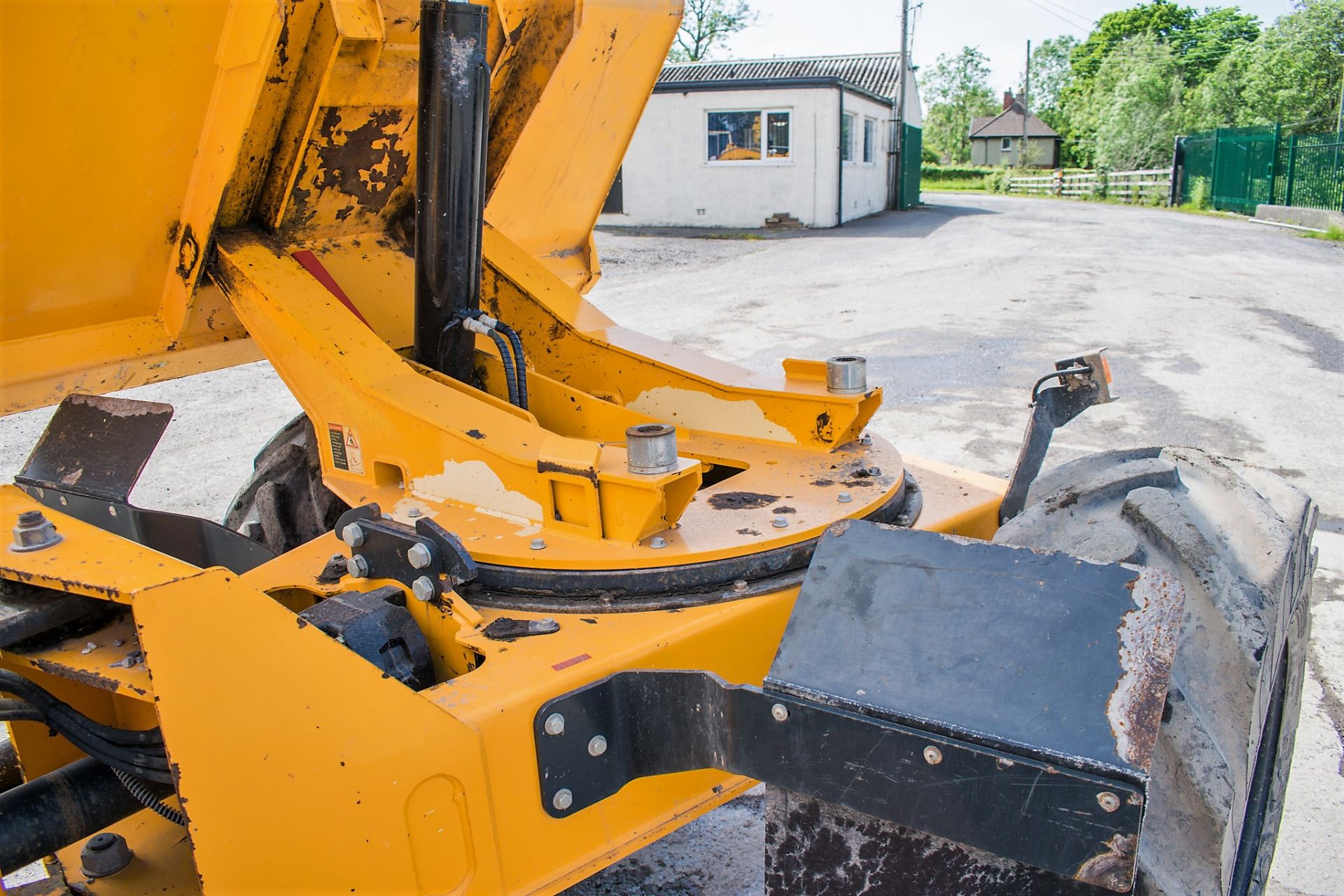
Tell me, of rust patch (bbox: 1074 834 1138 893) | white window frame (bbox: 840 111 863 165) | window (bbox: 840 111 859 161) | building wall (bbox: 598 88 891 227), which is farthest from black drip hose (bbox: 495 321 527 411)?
white window frame (bbox: 840 111 863 165)

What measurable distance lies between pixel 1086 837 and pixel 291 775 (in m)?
1.06

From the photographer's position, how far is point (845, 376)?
2430 millimetres

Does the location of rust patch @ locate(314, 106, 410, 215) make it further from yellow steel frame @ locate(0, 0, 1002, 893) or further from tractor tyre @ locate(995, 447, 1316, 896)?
tractor tyre @ locate(995, 447, 1316, 896)

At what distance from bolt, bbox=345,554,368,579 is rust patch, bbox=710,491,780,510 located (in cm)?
67

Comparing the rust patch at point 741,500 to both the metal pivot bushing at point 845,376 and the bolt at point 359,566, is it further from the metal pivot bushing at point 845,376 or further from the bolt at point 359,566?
the bolt at point 359,566

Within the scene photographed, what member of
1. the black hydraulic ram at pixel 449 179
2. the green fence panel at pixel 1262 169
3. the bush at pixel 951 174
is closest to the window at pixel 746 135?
the green fence panel at pixel 1262 169

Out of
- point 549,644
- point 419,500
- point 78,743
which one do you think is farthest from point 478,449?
point 78,743

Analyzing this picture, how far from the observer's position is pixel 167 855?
6.69 feet

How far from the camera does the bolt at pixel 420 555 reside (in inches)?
70.0

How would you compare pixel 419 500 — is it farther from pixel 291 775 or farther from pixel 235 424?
pixel 235 424

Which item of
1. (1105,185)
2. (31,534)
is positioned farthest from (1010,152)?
(31,534)

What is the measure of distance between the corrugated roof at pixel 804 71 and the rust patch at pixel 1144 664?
62.9ft

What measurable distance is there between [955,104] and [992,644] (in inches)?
3250

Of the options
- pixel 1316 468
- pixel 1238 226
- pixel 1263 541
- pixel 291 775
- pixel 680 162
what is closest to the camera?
pixel 291 775
